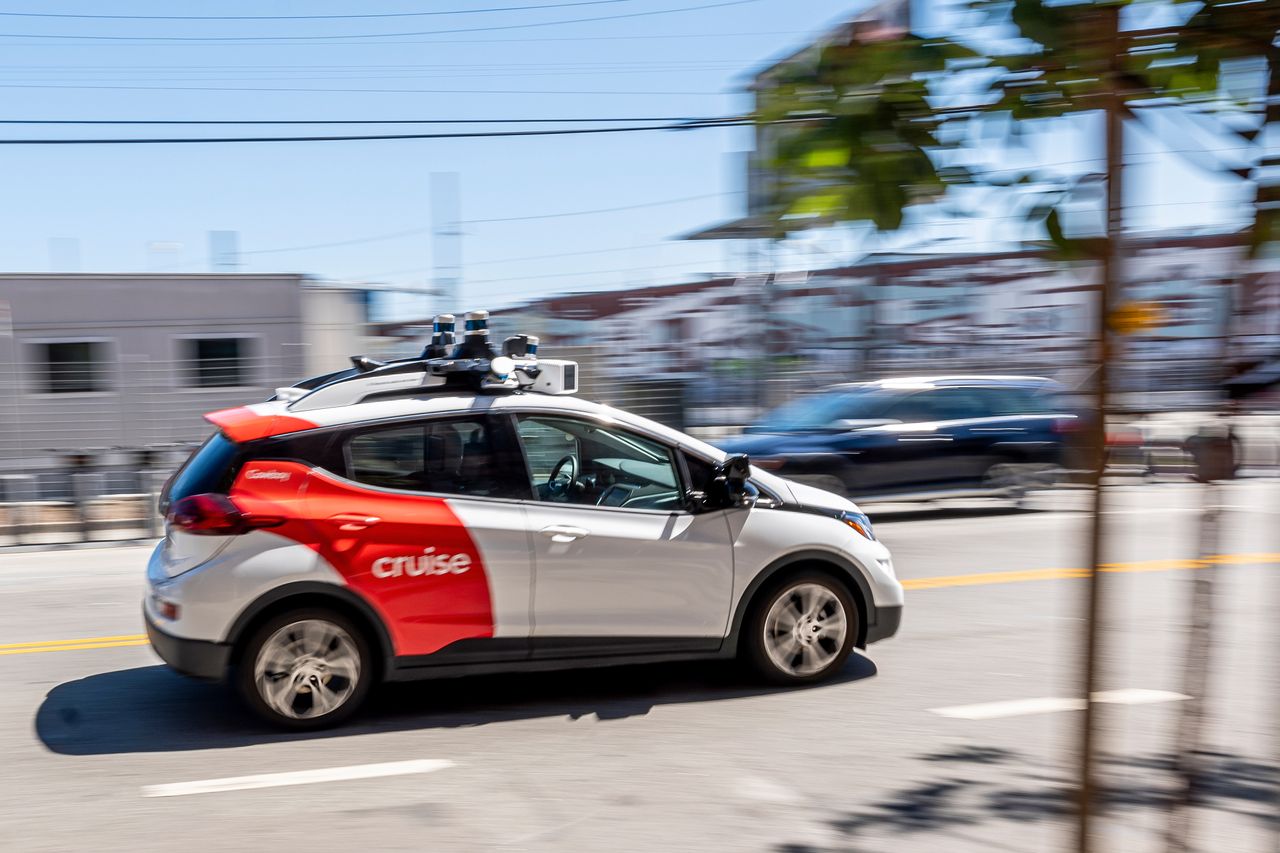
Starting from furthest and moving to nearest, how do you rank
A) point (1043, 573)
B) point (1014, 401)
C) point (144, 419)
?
1. point (144, 419)
2. point (1014, 401)
3. point (1043, 573)

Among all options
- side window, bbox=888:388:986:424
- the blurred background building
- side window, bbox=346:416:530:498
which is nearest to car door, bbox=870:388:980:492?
side window, bbox=888:388:986:424

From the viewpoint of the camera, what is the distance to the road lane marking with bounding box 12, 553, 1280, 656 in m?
7.40

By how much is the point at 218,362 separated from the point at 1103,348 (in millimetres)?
16288

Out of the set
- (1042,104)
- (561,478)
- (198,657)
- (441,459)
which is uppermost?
(1042,104)

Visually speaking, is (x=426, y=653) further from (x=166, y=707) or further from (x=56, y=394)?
(x=56, y=394)

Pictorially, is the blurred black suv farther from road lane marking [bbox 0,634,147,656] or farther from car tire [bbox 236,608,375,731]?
car tire [bbox 236,608,375,731]

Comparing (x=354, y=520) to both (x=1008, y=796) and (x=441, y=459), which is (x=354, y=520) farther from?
(x=1008, y=796)

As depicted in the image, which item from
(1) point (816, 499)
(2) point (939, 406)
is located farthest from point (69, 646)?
(2) point (939, 406)

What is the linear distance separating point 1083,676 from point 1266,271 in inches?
36.2

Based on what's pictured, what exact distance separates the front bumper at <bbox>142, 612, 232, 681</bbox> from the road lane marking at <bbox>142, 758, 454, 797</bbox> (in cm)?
59

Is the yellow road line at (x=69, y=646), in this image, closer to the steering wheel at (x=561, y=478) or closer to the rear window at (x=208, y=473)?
the rear window at (x=208, y=473)

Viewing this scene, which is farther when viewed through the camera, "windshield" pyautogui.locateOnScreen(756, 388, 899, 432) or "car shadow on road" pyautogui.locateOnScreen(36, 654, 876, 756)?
"windshield" pyautogui.locateOnScreen(756, 388, 899, 432)

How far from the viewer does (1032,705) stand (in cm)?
600

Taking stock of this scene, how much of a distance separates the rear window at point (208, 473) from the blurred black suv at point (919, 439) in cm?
820
